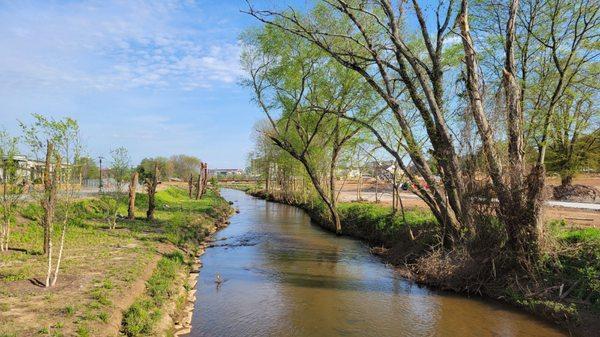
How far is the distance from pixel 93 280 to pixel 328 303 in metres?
5.88

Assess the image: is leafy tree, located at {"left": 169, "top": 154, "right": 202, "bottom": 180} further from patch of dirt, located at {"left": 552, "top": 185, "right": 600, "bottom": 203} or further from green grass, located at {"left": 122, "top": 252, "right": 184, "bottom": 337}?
green grass, located at {"left": 122, "top": 252, "right": 184, "bottom": 337}

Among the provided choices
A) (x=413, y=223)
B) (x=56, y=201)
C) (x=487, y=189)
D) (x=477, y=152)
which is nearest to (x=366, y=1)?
(x=477, y=152)

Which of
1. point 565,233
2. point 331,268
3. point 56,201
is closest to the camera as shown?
point 56,201

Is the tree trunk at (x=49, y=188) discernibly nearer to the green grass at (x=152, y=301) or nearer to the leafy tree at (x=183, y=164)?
the green grass at (x=152, y=301)

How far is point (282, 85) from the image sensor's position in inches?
1001

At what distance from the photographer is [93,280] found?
9844mm

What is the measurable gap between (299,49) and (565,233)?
15.7 m

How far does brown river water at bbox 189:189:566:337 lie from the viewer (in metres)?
9.76

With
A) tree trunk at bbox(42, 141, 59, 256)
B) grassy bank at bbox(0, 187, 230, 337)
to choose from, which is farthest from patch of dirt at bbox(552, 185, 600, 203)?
tree trunk at bbox(42, 141, 59, 256)

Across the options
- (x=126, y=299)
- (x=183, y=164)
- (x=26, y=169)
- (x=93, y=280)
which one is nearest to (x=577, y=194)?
(x=126, y=299)

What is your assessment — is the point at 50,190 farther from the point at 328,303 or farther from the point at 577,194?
the point at 577,194

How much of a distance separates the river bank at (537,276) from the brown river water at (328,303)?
1.37ft

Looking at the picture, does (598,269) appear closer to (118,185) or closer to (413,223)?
(413,223)

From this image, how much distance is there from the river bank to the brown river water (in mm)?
419
